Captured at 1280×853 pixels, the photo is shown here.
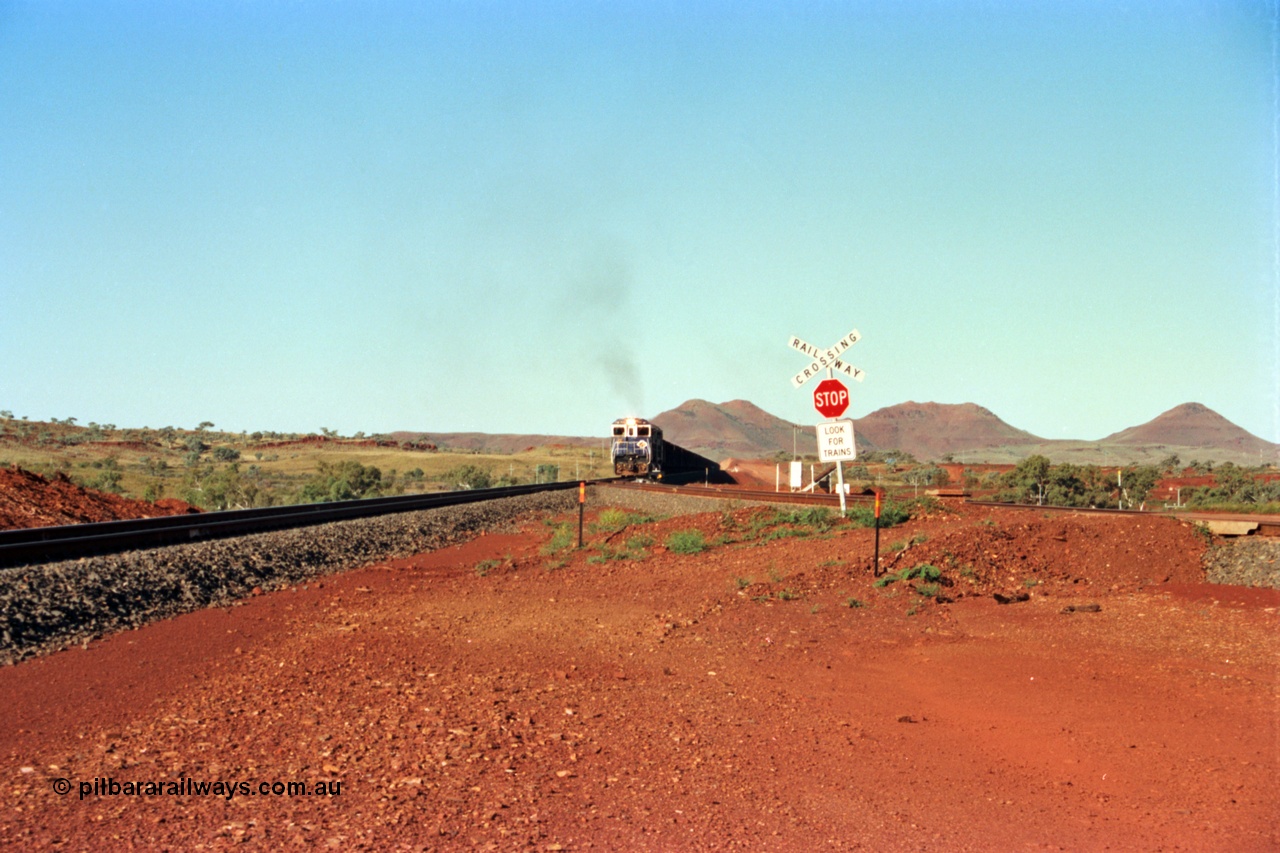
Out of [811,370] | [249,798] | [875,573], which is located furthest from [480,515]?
[249,798]

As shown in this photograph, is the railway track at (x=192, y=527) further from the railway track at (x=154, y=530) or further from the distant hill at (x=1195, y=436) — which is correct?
the distant hill at (x=1195, y=436)

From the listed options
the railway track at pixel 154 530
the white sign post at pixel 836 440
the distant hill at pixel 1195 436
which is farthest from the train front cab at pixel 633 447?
the distant hill at pixel 1195 436

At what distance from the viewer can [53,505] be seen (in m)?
22.8

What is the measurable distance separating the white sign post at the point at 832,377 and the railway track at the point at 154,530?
39.4ft

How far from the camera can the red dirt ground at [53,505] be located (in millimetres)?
21266

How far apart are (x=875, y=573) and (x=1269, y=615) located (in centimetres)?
471

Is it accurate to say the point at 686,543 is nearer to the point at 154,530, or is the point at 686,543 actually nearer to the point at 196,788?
the point at 154,530

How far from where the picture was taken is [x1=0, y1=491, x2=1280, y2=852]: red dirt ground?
5270 millimetres

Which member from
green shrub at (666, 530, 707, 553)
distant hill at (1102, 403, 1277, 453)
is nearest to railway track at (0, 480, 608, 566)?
green shrub at (666, 530, 707, 553)

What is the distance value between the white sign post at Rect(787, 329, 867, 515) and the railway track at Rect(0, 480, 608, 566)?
12005mm

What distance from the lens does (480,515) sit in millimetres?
29281

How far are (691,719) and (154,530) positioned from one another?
13435 mm

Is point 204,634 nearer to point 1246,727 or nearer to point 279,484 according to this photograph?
point 1246,727

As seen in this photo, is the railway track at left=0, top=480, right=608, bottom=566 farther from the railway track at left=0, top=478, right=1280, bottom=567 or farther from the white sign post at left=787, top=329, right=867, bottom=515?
the white sign post at left=787, top=329, right=867, bottom=515
